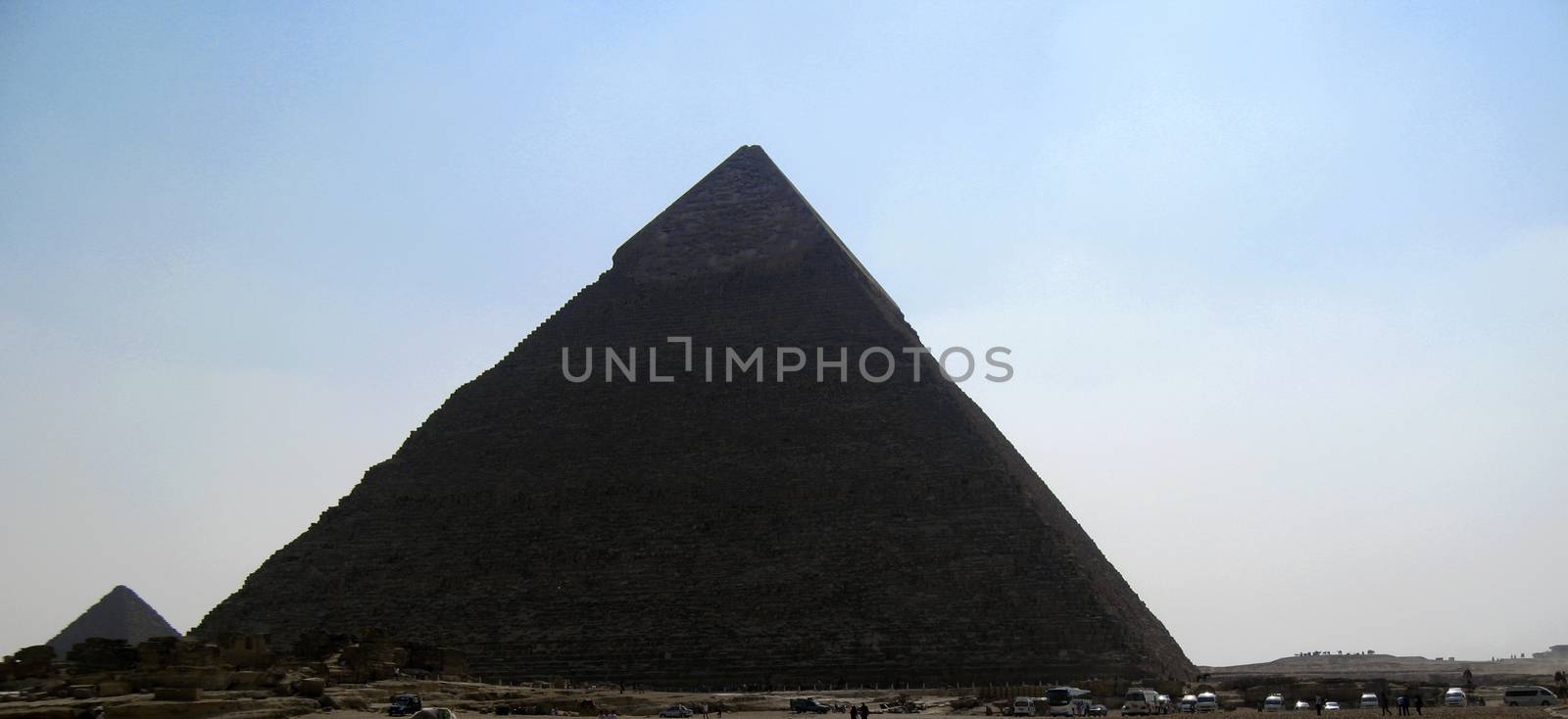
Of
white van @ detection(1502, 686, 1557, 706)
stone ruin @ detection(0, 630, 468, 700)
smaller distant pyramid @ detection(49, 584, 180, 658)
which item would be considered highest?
smaller distant pyramid @ detection(49, 584, 180, 658)

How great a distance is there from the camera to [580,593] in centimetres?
3444

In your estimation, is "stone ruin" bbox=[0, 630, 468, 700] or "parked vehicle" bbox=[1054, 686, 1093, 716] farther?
"parked vehicle" bbox=[1054, 686, 1093, 716]

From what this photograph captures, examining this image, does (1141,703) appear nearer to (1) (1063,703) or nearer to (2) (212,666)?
(1) (1063,703)

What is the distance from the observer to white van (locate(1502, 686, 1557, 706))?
85.6 feet

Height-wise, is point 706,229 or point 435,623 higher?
point 706,229

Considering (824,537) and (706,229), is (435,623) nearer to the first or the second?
(824,537)

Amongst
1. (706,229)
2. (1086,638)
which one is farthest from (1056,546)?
(706,229)

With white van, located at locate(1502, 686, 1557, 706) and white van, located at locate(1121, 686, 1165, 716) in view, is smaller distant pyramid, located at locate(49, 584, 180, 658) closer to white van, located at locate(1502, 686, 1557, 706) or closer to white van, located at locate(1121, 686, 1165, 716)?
white van, located at locate(1121, 686, 1165, 716)

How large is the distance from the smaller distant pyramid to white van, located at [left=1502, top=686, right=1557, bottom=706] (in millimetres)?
39241

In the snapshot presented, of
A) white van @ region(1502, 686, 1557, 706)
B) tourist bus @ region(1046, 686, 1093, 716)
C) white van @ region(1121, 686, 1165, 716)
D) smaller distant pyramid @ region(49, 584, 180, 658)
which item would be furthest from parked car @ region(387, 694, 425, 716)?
smaller distant pyramid @ region(49, 584, 180, 658)

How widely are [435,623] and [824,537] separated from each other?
790 cm

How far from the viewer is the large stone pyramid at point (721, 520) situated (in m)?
31.6

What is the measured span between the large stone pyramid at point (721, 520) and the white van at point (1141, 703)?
11.7ft

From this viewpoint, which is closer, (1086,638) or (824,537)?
(1086,638)
